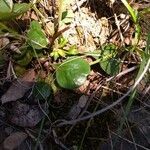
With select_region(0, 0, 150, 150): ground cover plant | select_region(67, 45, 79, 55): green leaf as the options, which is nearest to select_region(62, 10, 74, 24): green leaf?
select_region(0, 0, 150, 150): ground cover plant

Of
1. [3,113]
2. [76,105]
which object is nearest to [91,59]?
[76,105]

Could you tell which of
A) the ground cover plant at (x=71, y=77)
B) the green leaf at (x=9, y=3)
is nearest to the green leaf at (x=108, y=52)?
the ground cover plant at (x=71, y=77)

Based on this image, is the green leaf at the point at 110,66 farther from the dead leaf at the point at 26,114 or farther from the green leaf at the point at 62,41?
the dead leaf at the point at 26,114

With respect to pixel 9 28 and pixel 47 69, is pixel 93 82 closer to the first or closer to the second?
pixel 47 69

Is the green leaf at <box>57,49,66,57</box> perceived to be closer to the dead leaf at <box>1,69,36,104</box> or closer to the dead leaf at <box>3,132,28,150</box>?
the dead leaf at <box>1,69,36,104</box>

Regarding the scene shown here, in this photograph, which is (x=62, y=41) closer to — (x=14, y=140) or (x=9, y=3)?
(x=9, y=3)
